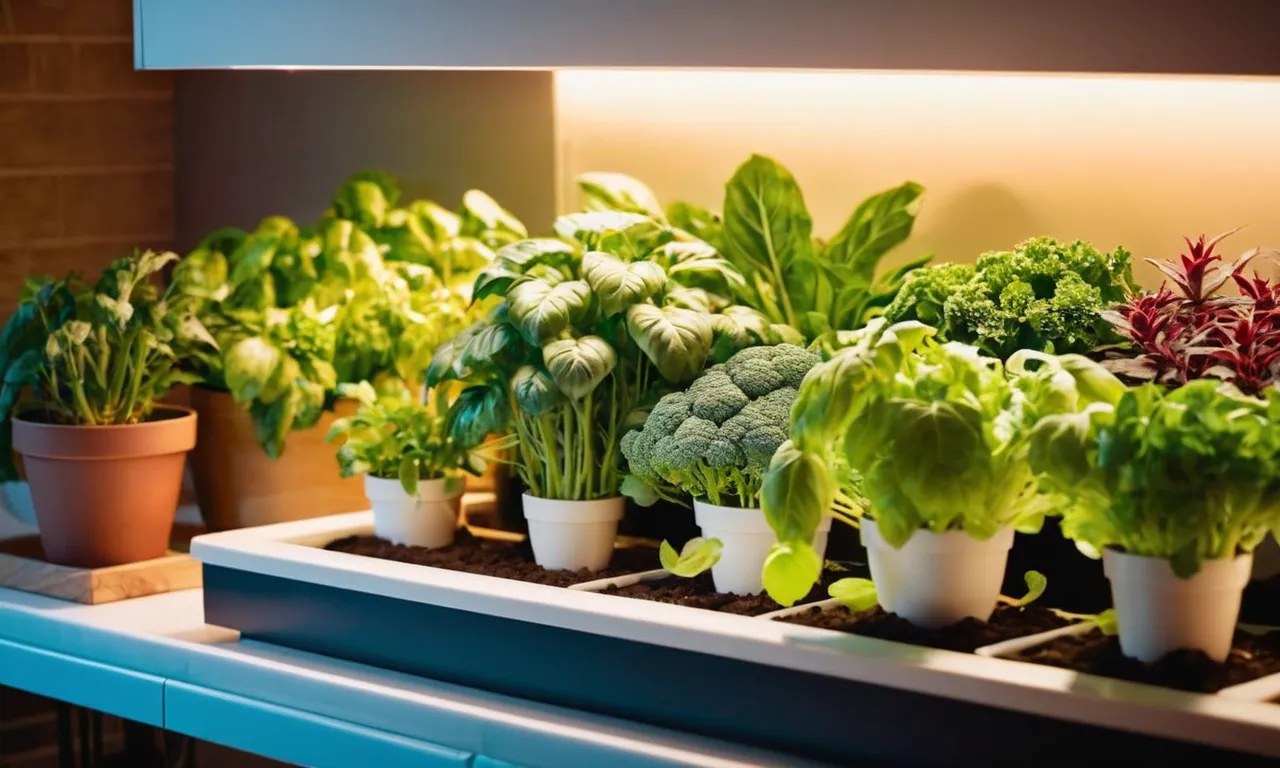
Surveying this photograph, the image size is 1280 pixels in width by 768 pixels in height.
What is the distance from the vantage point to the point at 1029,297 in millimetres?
1433

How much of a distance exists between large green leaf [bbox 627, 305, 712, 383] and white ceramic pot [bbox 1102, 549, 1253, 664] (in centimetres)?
50

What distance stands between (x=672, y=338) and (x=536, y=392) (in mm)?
142

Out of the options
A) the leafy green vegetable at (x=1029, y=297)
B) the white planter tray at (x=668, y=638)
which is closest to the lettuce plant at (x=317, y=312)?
the white planter tray at (x=668, y=638)

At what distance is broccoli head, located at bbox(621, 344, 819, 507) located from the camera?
1453 millimetres

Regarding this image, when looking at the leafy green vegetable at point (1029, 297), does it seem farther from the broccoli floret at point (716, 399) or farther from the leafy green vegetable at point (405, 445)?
the leafy green vegetable at point (405, 445)

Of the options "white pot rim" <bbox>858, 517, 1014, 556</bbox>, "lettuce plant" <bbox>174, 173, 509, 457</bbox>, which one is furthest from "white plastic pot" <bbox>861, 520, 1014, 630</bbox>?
"lettuce plant" <bbox>174, 173, 509, 457</bbox>

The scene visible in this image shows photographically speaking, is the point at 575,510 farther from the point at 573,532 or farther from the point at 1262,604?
the point at 1262,604

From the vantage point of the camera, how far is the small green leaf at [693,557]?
1453 mm

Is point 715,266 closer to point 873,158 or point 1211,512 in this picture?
point 873,158

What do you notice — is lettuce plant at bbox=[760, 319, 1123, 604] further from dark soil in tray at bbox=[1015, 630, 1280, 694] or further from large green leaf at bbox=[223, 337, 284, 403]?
large green leaf at bbox=[223, 337, 284, 403]

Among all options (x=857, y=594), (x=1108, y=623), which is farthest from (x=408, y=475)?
(x=1108, y=623)

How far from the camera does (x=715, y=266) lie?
1661 millimetres

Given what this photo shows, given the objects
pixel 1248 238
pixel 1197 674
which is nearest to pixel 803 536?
pixel 1197 674

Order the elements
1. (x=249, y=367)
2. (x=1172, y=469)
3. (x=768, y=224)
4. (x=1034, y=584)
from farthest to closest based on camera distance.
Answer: (x=249, y=367) → (x=768, y=224) → (x=1034, y=584) → (x=1172, y=469)
